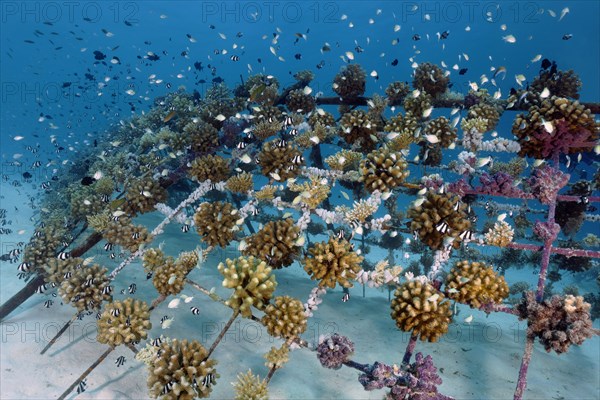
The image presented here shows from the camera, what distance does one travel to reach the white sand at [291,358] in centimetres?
684

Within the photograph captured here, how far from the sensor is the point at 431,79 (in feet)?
31.8

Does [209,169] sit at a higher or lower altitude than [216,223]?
higher

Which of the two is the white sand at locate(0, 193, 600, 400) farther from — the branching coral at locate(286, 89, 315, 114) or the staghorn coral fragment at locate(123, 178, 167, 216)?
the branching coral at locate(286, 89, 315, 114)

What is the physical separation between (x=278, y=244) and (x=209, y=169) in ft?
A: 10.1

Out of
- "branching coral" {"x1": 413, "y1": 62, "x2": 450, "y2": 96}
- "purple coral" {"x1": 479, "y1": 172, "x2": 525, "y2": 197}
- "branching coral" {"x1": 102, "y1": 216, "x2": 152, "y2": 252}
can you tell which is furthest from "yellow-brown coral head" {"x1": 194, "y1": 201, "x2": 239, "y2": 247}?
"branching coral" {"x1": 413, "y1": 62, "x2": 450, "y2": 96}

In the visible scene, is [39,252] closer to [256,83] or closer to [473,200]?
[256,83]

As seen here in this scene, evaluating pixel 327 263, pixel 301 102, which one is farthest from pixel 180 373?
pixel 301 102

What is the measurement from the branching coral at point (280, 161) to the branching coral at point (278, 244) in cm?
155

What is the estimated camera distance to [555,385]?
7.74 metres

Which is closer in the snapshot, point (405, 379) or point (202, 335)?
point (405, 379)

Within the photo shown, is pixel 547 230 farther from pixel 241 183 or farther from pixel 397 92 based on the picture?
pixel 241 183

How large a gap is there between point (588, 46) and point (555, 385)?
73.9 metres

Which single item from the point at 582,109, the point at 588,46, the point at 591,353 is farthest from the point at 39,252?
the point at 588,46

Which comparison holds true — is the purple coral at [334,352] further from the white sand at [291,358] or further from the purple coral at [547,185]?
the purple coral at [547,185]
